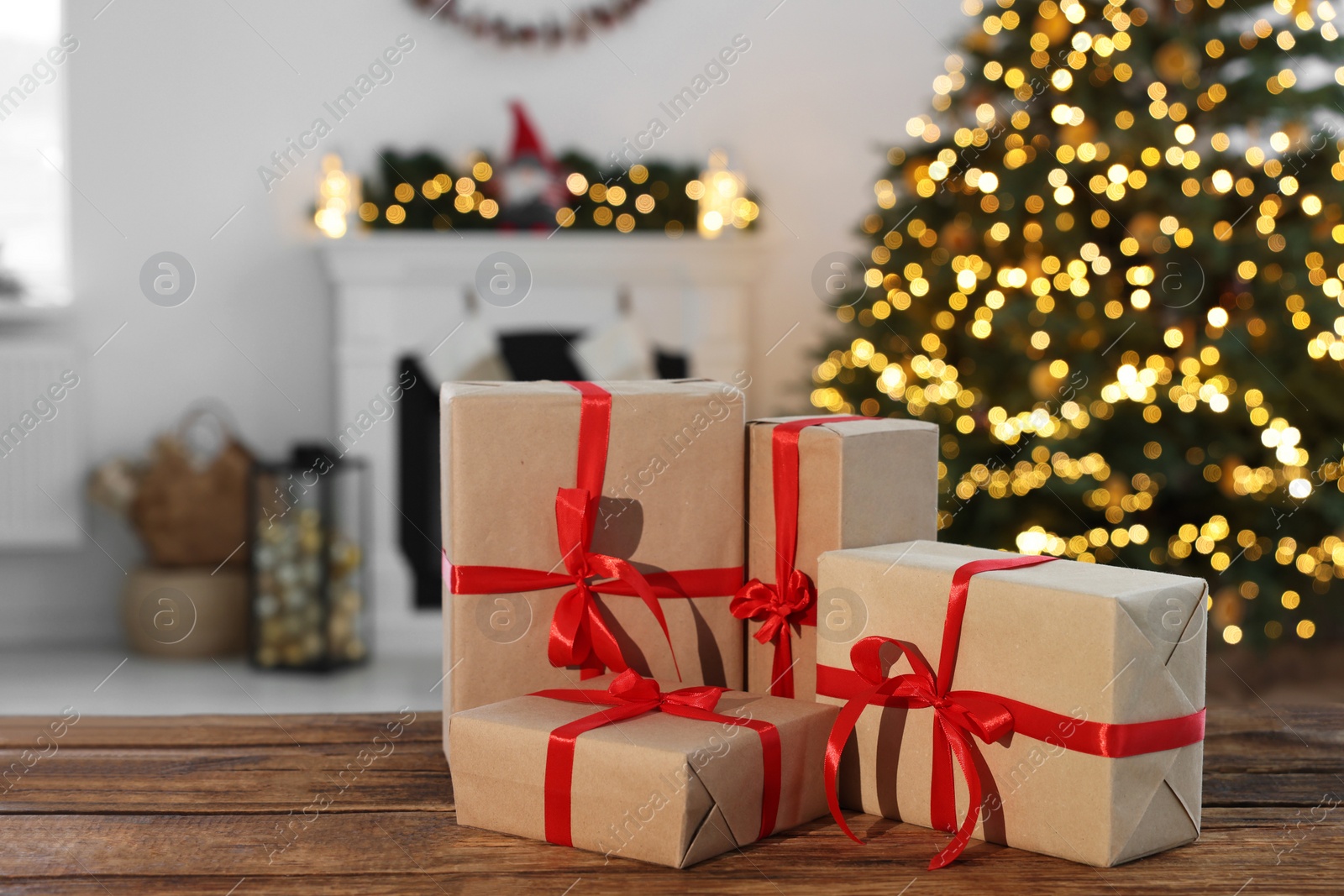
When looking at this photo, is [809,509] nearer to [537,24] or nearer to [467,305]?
[467,305]

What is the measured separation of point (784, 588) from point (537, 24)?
304 centimetres

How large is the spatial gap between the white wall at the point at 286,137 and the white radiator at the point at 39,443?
8cm

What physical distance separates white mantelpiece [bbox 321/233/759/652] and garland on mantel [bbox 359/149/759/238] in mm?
42

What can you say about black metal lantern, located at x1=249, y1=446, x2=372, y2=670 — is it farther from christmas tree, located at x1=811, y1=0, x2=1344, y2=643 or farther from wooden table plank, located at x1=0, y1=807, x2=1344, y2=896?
wooden table plank, located at x1=0, y1=807, x2=1344, y2=896

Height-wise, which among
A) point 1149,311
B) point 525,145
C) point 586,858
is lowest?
point 586,858

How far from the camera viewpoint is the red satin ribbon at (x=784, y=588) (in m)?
0.84

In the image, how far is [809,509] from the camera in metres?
0.84

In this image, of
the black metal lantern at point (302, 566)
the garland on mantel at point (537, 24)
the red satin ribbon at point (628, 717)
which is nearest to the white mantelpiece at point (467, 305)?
the black metal lantern at point (302, 566)

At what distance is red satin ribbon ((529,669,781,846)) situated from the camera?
71 centimetres

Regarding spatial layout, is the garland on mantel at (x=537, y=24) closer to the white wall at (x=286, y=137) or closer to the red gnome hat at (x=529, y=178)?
the white wall at (x=286, y=137)

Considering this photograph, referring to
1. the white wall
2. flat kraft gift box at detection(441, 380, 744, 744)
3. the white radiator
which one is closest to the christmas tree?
the white wall

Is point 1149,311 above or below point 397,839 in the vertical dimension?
above

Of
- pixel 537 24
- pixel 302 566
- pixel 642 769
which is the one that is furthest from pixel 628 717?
pixel 537 24

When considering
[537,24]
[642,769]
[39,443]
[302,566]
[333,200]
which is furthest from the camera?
[537,24]
